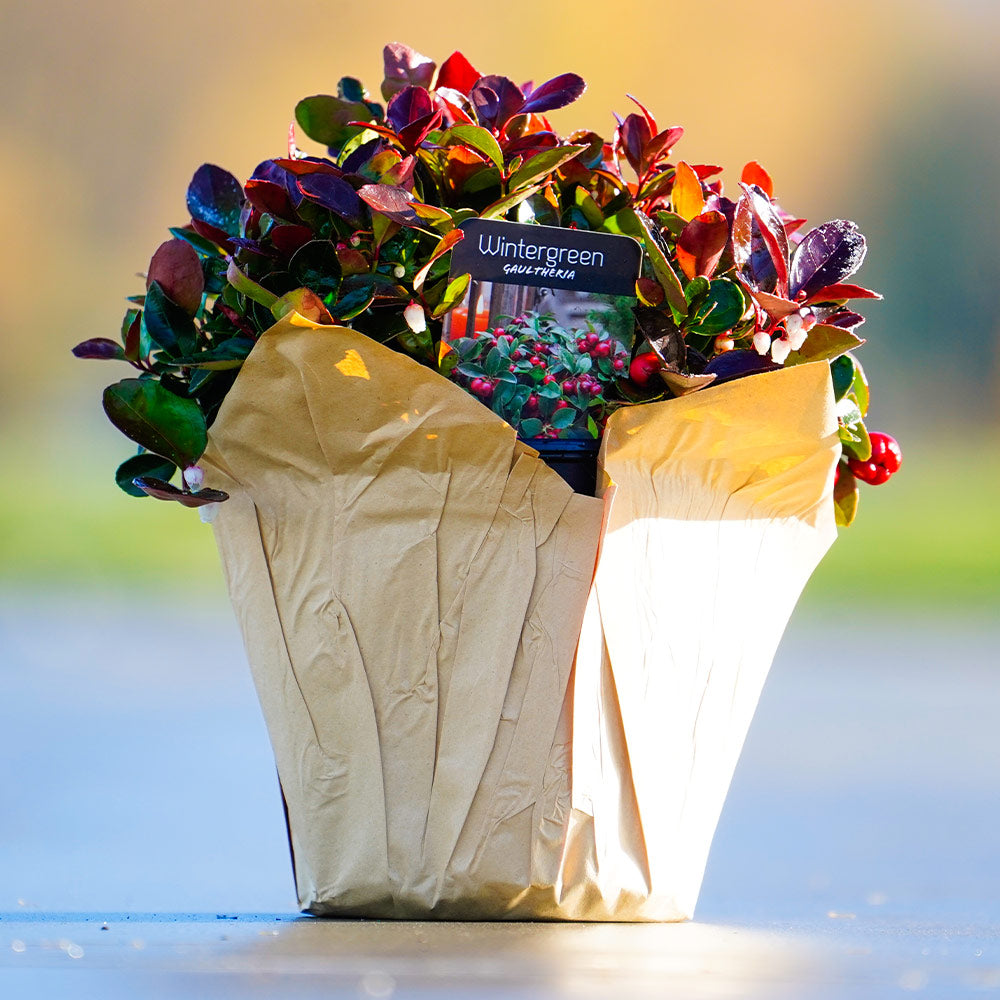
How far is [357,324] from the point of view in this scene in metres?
0.59

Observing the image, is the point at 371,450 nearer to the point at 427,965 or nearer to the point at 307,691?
the point at 307,691

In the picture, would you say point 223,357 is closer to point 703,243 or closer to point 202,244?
point 202,244

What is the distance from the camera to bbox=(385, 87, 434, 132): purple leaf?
60 cm

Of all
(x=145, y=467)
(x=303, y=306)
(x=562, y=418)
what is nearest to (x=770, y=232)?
(x=562, y=418)

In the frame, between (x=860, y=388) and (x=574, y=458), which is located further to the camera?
(x=860, y=388)

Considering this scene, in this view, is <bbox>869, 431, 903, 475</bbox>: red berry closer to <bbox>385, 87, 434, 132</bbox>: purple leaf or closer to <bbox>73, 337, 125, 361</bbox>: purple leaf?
<bbox>385, 87, 434, 132</bbox>: purple leaf

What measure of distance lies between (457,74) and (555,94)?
8 centimetres

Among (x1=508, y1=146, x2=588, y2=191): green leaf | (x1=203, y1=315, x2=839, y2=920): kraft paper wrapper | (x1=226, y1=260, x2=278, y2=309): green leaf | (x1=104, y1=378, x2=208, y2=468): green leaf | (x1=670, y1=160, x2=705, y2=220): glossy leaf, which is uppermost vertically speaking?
(x1=508, y1=146, x2=588, y2=191): green leaf

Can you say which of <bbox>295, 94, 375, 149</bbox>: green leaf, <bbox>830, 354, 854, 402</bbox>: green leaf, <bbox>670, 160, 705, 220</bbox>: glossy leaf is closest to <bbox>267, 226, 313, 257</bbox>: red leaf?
<bbox>295, 94, 375, 149</bbox>: green leaf

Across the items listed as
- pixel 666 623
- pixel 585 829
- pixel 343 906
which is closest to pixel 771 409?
pixel 666 623

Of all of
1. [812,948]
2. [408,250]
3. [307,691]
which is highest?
[408,250]

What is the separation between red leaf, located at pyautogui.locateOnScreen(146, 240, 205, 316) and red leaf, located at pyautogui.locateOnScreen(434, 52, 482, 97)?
20 cm

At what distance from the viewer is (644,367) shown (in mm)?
586

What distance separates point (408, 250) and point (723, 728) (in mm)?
336
